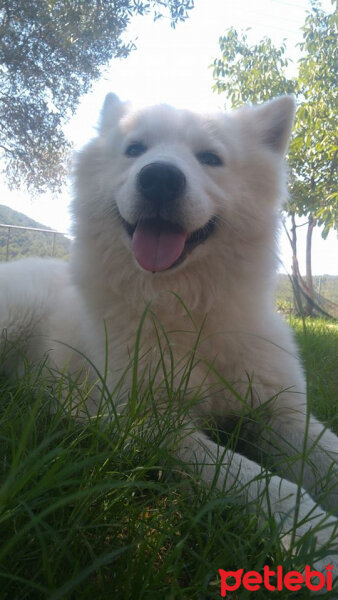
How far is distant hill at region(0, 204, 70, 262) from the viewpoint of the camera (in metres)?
11.1

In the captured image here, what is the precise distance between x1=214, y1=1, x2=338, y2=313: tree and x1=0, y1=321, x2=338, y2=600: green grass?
9.95 metres

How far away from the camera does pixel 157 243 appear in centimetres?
203

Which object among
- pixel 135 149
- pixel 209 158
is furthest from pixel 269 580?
pixel 135 149

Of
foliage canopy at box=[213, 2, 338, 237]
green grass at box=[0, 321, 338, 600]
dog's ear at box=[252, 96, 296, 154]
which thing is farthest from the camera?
foliage canopy at box=[213, 2, 338, 237]

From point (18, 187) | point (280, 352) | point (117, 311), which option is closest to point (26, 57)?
point (18, 187)

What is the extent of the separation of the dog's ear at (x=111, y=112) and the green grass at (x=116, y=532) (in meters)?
2.16

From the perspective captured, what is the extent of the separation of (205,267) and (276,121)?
119cm

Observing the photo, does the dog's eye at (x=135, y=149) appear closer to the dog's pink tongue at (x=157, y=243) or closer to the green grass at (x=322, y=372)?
the dog's pink tongue at (x=157, y=243)

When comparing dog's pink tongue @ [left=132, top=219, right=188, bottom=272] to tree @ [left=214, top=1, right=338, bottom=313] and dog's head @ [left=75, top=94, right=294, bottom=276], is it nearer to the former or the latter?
dog's head @ [left=75, top=94, right=294, bottom=276]

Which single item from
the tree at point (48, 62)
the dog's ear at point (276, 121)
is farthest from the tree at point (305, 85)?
the dog's ear at point (276, 121)

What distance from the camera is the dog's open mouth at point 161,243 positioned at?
6.56 feet

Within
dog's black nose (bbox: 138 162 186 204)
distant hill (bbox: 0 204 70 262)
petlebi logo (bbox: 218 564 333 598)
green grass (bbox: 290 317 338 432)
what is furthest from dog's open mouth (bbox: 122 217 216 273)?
distant hill (bbox: 0 204 70 262)

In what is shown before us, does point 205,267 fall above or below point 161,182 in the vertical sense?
below

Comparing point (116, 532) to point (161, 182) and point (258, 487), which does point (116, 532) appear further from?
point (161, 182)
